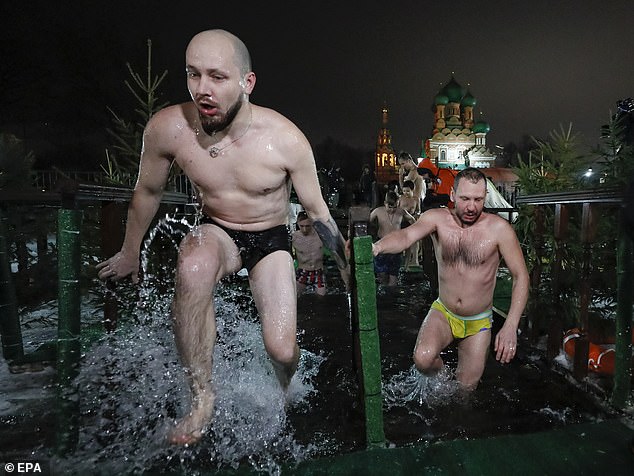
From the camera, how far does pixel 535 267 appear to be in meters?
3.75

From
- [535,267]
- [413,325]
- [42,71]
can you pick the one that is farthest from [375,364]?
[42,71]

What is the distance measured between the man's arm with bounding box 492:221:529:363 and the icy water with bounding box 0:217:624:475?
15.5 inches

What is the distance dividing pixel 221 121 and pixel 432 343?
6.61ft

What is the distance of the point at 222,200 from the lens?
2545mm

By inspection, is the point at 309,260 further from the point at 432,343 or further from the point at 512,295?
the point at 512,295

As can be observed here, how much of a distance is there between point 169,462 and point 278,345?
0.78 metres

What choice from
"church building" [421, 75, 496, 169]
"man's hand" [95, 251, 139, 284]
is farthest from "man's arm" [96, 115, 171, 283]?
"church building" [421, 75, 496, 169]

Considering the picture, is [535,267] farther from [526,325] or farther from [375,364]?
[375,364]

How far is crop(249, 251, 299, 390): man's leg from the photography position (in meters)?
2.52

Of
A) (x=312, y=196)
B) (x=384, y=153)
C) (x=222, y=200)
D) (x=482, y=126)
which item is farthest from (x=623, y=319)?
(x=384, y=153)

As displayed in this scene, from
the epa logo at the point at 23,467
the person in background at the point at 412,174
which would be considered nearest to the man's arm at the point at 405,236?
the epa logo at the point at 23,467

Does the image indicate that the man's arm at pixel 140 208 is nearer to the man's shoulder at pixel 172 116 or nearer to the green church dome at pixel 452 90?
the man's shoulder at pixel 172 116

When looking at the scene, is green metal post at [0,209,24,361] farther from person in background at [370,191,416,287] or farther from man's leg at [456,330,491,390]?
person in background at [370,191,416,287]

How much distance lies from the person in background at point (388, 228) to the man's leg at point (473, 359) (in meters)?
3.73
